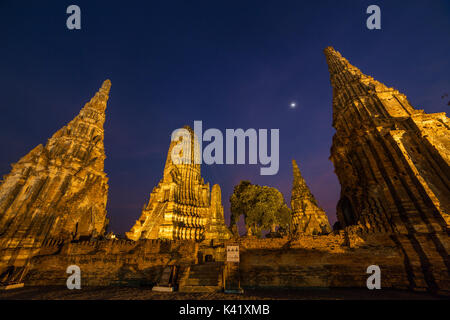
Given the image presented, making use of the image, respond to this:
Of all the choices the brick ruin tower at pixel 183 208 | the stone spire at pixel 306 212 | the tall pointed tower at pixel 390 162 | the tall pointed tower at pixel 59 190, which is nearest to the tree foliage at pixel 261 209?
the stone spire at pixel 306 212

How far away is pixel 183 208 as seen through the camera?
Result: 3238cm

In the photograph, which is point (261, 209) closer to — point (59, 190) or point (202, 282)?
point (202, 282)

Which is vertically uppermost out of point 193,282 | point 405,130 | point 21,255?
point 405,130

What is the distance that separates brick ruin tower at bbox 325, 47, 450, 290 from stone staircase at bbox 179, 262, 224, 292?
394 inches

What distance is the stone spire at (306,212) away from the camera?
31.6 meters

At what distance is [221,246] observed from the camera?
16297 mm

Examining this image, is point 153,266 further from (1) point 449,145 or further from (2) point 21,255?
(1) point 449,145

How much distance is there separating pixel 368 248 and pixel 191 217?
26.1 meters

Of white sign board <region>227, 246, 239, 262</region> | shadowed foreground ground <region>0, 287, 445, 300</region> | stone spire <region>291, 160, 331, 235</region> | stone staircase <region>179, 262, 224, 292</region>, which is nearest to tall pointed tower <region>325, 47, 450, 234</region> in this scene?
shadowed foreground ground <region>0, 287, 445, 300</region>

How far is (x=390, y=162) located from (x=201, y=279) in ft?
50.7
